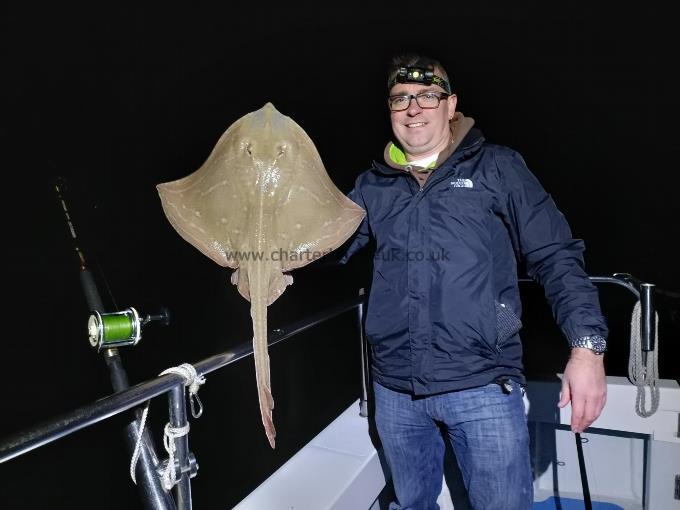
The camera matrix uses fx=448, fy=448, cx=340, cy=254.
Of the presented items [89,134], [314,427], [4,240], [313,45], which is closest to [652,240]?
[313,45]

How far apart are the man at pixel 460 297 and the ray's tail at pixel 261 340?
0.54 m

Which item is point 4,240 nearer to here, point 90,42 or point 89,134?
point 89,134

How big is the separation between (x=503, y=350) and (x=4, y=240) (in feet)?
38.5

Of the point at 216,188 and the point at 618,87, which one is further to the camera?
the point at 618,87

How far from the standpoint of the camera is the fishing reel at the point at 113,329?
5.56 feet

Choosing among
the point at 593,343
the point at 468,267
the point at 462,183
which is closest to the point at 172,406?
the point at 468,267

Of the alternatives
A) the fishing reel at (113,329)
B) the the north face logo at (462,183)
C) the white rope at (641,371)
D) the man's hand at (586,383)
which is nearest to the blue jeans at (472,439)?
the man's hand at (586,383)

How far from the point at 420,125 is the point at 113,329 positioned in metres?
1.45

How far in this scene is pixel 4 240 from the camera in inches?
398

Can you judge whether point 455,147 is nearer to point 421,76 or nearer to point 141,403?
point 421,76

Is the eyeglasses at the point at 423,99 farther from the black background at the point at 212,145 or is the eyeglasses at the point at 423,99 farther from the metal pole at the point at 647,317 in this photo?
the metal pole at the point at 647,317

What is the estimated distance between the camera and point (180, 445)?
1458 millimetres

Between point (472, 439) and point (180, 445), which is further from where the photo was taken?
point (472, 439)

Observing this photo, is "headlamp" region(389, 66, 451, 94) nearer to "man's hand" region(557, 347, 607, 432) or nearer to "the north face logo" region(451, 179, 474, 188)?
"the north face logo" region(451, 179, 474, 188)
